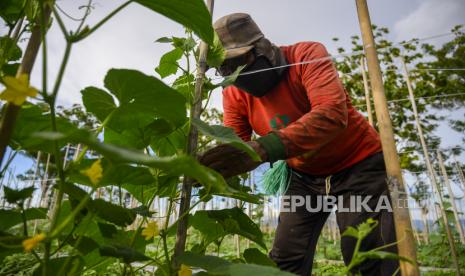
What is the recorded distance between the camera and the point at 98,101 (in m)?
0.61

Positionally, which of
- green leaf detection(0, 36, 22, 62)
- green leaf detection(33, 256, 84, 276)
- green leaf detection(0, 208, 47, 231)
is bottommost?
green leaf detection(33, 256, 84, 276)

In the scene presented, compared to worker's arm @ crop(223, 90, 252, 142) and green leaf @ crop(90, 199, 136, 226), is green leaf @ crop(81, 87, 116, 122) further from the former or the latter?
worker's arm @ crop(223, 90, 252, 142)

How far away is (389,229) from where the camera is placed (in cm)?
127

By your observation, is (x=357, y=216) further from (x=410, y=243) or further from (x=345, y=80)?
(x=345, y=80)

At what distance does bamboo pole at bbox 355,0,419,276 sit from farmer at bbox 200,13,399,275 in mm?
277

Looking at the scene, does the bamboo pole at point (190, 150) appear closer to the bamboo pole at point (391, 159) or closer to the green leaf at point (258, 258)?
the green leaf at point (258, 258)

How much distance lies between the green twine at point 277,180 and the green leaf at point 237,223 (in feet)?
2.91

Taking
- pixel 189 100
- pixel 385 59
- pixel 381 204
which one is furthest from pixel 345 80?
pixel 189 100

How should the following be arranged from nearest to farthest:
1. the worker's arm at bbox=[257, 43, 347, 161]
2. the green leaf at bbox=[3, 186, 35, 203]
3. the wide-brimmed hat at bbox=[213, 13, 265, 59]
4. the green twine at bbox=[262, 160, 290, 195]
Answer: the green leaf at bbox=[3, 186, 35, 203]
the worker's arm at bbox=[257, 43, 347, 161]
the wide-brimmed hat at bbox=[213, 13, 265, 59]
the green twine at bbox=[262, 160, 290, 195]

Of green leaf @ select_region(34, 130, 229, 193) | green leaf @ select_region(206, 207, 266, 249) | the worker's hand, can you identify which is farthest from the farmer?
green leaf @ select_region(34, 130, 229, 193)

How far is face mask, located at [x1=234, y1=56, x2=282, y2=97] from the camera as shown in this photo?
142 centimetres

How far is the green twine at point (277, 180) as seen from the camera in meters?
1.72

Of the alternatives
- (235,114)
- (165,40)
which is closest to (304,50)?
(235,114)

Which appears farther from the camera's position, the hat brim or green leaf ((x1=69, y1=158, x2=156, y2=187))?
the hat brim
